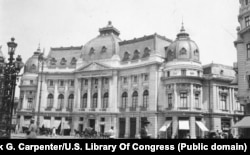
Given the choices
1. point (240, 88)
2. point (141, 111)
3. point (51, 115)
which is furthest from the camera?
point (51, 115)

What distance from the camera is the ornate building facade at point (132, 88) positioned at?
49.9m

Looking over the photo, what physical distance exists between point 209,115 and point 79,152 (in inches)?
1669

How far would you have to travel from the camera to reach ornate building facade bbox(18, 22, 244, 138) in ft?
164

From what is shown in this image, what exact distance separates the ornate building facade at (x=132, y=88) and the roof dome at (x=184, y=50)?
6.7 inches

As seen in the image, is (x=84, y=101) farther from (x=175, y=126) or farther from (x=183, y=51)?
(x=183, y=51)

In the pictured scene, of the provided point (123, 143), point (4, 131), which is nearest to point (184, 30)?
point (4, 131)

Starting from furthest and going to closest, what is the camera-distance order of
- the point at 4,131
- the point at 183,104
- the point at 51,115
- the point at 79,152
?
the point at 51,115, the point at 183,104, the point at 4,131, the point at 79,152

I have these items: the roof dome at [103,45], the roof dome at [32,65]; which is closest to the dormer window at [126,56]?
the roof dome at [103,45]

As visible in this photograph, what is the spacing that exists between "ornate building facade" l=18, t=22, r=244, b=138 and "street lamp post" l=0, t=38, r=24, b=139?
23.1 metres

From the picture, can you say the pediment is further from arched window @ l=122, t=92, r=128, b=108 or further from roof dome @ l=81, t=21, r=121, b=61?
arched window @ l=122, t=92, r=128, b=108

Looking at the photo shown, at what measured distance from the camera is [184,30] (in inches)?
2152

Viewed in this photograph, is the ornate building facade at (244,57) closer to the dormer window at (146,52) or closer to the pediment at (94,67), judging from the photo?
the dormer window at (146,52)

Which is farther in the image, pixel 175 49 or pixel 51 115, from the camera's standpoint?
pixel 51 115

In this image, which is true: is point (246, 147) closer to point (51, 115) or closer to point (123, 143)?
point (123, 143)
